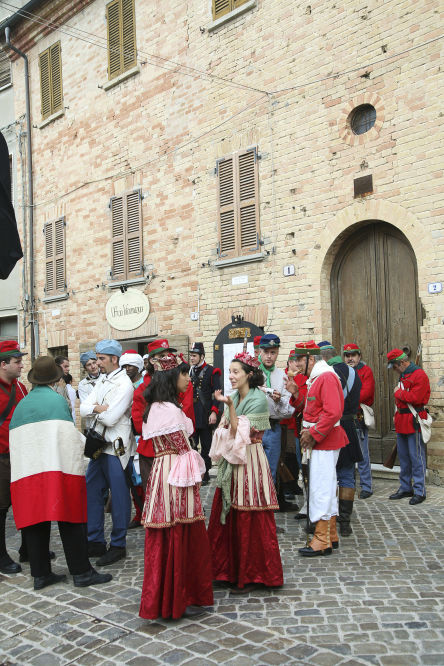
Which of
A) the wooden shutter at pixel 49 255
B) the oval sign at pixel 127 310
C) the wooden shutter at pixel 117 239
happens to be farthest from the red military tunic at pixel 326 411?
the wooden shutter at pixel 49 255

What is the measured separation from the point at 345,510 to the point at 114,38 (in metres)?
10.8

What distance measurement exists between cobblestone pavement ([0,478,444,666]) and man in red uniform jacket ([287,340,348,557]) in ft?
0.67

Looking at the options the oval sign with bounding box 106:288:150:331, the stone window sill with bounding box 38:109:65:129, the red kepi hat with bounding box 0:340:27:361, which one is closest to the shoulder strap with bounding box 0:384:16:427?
the red kepi hat with bounding box 0:340:27:361

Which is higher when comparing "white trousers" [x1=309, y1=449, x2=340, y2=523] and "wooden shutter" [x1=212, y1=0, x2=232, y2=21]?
"wooden shutter" [x1=212, y1=0, x2=232, y2=21]

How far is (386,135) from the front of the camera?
7848mm

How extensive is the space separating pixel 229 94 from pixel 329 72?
6.84 feet

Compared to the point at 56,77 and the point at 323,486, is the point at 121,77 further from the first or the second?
the point at 323,486

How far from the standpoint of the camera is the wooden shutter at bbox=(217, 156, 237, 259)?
989 centimetres

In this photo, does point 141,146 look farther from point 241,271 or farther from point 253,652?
point 253,652

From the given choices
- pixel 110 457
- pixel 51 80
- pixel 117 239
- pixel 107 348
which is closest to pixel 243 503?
pixel 110 457

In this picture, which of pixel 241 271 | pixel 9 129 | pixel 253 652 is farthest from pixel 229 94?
pixel 253 652

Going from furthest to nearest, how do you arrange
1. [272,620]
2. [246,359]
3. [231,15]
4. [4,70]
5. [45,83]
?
[4,70] → [45,83] → [231,15] → [246,359] → [272,620]

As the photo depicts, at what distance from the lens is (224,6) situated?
393 inches

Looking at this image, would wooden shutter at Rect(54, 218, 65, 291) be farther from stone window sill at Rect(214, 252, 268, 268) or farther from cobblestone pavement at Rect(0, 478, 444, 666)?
cobblestone pavement at Rect(0, 478, 444, 666)
